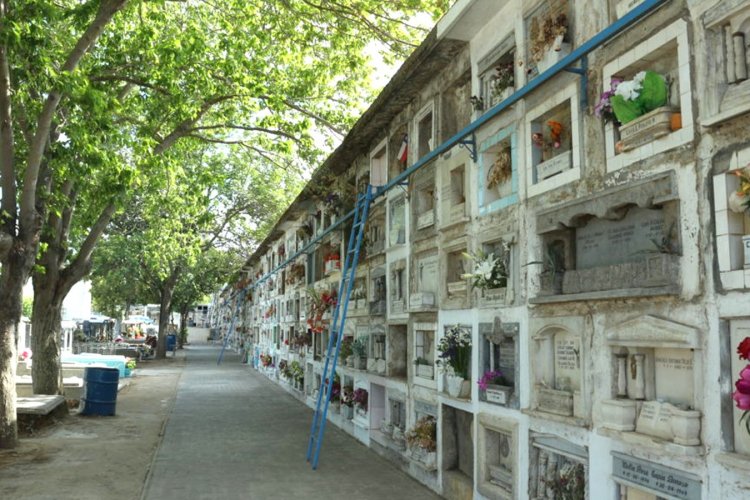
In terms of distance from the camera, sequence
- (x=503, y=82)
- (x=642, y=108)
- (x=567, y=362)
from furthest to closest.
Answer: (x=503, y=82) → (x=567, y=362) → (x=642, y=108)

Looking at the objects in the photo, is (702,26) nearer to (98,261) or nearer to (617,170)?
(617,170)

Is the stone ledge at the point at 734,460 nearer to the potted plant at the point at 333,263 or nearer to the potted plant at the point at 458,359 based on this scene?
the potted plant at the point at 458,359

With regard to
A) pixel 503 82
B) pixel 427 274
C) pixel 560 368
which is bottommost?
pixel 560 368

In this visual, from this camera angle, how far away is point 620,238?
6285mm

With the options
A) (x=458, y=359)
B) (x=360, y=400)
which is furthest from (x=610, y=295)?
(x=360, y=400)

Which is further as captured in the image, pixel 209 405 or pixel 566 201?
pixel 209 405

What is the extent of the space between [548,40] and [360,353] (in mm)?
8232

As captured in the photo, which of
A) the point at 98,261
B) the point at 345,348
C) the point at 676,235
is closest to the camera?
the point at 676,235

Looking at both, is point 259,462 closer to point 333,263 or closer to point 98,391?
point 333,263

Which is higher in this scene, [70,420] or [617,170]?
[617,170]

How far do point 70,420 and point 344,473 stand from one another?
25.7 feet

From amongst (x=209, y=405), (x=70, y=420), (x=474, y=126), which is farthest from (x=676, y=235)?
(x=209, y=405)

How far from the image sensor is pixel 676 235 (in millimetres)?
5508

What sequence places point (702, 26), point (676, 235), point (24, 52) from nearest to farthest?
point (702, 26) < point (676, 235) < point (24, 52)
